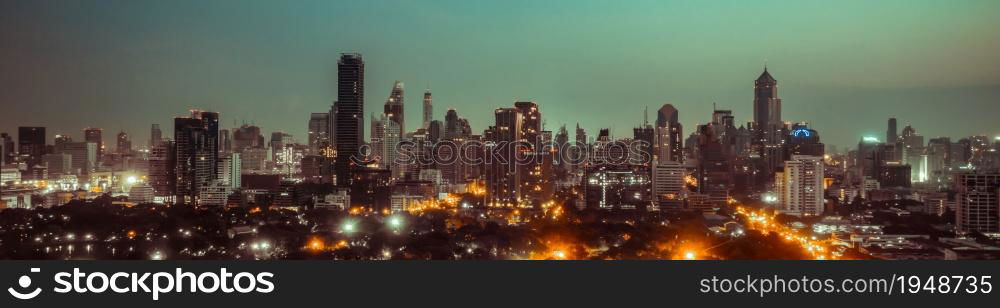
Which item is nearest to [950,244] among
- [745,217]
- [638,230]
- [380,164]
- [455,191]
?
[638,230]

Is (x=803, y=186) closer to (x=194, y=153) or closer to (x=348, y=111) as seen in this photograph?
Result: (x=348, y=111)

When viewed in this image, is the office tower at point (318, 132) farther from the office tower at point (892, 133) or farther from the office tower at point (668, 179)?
the office tower at point (892, 133)

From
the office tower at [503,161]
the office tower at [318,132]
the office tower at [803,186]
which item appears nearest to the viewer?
the office tower at [803,186]

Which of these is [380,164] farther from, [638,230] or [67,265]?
[67,265]

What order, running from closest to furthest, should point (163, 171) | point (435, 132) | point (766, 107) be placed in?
1. point (766, 107)
2. point (163, 171)
3. point (435, 132)

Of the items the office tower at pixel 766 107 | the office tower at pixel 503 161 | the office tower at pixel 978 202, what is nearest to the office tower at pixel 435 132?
the office tower at pixel 503 161

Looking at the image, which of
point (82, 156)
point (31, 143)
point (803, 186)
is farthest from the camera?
point (82, 156)

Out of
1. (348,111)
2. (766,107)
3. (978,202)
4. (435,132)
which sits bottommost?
(978,202)

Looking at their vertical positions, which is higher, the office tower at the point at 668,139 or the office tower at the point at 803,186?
the office tower at the point at 668,139

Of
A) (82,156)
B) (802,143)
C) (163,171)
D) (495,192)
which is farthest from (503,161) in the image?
(82,156)
